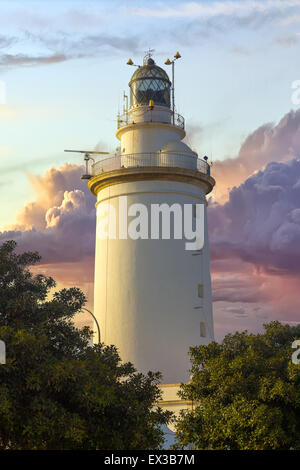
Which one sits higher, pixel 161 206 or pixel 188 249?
pixel 161 206

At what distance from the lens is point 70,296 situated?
22.8 metres

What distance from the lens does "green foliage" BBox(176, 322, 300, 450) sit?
2239 cm

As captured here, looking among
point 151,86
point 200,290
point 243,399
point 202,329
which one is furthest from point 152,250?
point 243,399

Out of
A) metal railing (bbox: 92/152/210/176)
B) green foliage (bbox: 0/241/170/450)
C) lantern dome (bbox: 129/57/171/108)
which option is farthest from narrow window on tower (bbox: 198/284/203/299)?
green foliage (bbox: 0/241/170/450)

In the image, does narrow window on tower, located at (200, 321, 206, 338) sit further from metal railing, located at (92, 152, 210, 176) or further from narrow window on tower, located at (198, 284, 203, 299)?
metal railing, located at (92, 152, 210, 176)

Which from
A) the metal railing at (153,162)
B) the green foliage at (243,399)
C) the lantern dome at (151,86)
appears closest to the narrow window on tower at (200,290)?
the metal railing at (153,162)

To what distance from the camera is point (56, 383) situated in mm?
18250

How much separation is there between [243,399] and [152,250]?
14512 millimetres

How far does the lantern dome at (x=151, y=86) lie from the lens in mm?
40219

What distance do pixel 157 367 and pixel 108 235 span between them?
8.22 meters

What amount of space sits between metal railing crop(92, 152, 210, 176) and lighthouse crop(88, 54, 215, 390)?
0.19 feet
